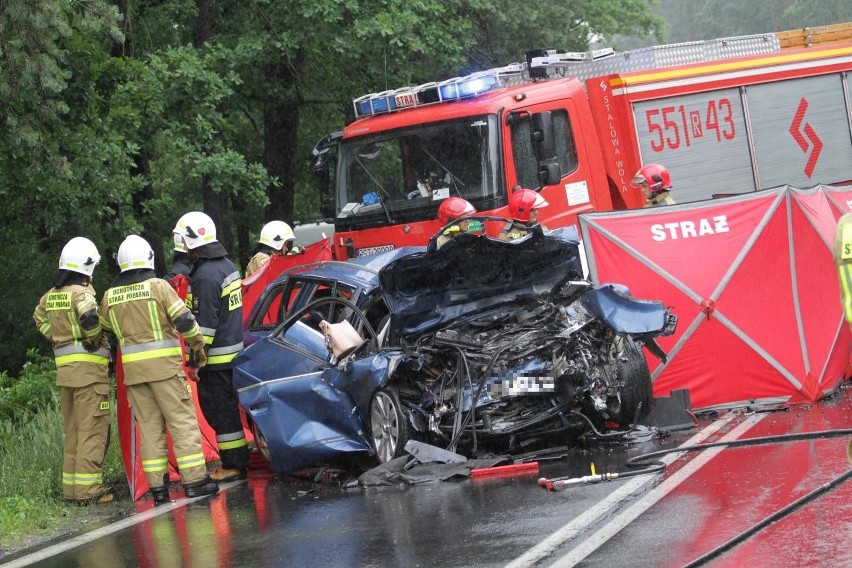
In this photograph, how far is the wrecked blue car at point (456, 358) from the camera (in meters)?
8.60

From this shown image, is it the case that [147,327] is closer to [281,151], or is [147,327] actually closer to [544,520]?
[544,520]

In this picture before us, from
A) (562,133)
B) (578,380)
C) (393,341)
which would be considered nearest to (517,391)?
(578,380)

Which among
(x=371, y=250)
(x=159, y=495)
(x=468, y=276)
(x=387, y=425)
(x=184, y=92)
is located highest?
(x=184, y=92)

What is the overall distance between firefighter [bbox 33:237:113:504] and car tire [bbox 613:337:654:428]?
151 inches

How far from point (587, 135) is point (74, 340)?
18.9ft

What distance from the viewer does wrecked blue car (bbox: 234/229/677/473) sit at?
8.60 m

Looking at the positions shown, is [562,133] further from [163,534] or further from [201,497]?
[163,534]

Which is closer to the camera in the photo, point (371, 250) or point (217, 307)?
point (217, 307)

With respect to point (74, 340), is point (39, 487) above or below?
below

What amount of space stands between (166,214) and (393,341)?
10.1m

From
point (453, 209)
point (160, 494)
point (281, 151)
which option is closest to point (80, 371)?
point (160, 494)

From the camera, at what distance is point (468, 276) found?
9359mm

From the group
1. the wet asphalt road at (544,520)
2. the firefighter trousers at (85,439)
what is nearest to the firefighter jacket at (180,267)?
the firefighter trousers at (85,439)

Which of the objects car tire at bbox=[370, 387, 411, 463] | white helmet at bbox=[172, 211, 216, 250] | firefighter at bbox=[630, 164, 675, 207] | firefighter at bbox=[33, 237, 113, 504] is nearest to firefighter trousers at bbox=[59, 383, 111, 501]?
firefighter at bbox=[33, 237, 113, 504]
